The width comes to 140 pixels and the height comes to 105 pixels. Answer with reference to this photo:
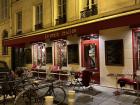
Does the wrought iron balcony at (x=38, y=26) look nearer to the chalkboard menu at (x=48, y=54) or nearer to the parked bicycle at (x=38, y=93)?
the chalkboard menu at (x=48, y=54)

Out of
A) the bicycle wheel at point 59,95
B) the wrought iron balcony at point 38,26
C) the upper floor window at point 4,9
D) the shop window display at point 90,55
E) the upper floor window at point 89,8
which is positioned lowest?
the bicycle wheel at point 59,95

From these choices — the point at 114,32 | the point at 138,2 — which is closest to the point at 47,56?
the point at 114,32

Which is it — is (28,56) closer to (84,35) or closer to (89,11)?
(84,35)

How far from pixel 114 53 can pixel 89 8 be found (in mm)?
3393

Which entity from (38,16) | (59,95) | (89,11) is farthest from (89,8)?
(59,95)

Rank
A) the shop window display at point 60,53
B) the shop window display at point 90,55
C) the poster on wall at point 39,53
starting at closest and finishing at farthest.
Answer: the shop window display at point 90,55 < the shop window display at point 60,53 < the poster on wall at point 39,53

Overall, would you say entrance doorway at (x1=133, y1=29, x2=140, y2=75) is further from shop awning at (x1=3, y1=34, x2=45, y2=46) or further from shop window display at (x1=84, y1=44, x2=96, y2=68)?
shop awning at (x1=3, y1=34, x2=45, y2=46)

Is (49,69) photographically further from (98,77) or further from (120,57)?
(120,57)

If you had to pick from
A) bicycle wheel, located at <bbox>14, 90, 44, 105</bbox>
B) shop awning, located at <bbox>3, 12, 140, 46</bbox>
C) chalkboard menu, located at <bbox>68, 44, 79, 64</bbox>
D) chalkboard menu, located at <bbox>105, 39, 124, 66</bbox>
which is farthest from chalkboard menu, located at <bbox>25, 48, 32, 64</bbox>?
bicycle wheel, located at <bbox>14, 90, 44, 105</bbox>

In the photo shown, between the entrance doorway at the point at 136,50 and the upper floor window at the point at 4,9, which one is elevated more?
the upper floor window at the point at 4,9

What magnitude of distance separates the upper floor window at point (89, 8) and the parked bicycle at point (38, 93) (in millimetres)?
6136

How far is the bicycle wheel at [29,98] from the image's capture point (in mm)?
7416

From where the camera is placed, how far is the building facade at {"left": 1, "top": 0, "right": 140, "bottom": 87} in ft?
35.9

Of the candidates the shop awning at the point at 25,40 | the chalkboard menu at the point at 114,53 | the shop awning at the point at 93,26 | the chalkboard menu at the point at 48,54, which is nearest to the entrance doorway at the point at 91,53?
the chalkboard menu at the point at 114,53
